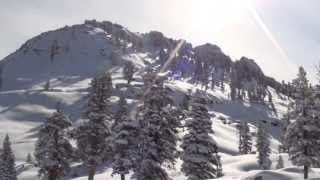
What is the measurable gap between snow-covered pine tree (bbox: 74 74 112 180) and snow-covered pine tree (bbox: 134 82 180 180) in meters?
7.59

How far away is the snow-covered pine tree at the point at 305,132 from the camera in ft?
174

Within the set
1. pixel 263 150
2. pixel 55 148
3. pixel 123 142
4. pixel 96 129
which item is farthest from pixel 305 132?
pixel 263 150

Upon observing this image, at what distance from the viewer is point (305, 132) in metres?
53.5

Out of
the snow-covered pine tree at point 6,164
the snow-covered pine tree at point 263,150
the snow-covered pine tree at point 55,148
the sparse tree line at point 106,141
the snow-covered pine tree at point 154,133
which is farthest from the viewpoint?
the snow-covered pine tree at point 263,150

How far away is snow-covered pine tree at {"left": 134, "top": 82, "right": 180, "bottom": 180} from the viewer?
137 ft

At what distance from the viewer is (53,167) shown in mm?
48781

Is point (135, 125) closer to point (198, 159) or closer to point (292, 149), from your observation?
point (198, 159)

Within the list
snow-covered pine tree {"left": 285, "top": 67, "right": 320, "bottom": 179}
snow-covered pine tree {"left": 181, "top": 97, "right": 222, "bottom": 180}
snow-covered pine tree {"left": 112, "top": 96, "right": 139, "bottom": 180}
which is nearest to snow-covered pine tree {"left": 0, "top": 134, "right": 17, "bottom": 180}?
snow-covered pine tree {"left": 112, "top": 96, "right": 139, "bottom": 180}

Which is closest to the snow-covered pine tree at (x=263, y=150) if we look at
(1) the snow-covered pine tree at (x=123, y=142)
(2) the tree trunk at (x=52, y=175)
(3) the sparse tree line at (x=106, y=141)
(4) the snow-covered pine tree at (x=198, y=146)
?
(4) the snow-covered pine tree at (x=198, y=146)

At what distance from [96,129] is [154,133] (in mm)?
9444

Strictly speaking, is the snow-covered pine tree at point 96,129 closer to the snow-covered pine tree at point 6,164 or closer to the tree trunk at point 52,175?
the tree trunk at point 52,175

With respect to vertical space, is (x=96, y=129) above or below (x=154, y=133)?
below

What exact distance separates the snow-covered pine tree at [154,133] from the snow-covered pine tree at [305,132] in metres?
16.7

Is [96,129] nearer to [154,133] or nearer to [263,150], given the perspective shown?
[154,133]
